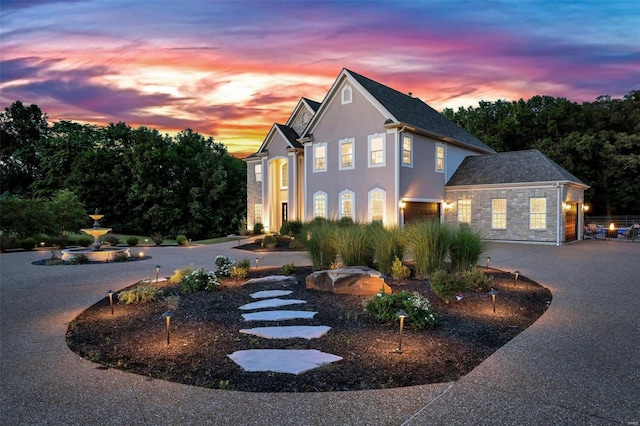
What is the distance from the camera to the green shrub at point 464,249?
343 inches

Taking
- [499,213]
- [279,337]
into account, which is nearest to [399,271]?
[279,337]

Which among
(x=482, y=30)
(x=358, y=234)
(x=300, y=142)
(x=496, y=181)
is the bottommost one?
(x=358, y=234)

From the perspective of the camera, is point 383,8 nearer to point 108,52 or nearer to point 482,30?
point 482,30

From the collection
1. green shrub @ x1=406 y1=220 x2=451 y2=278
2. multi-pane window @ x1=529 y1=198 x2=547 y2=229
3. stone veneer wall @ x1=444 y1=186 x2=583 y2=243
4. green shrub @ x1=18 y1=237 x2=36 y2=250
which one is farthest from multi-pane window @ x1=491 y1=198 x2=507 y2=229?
green shrub @ x1=18 y1=237 x2=36 y2=250

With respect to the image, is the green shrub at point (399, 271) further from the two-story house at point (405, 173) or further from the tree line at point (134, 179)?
the tree line at point (134, 179)

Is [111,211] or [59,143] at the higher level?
[59,143]

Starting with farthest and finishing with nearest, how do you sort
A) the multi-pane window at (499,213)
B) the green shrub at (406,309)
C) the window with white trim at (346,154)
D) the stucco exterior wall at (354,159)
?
the window with white trim at (346,154) < the multi-pane window at (499,213) < the stucco exterior wall at (354,159) < the green shrub at (406,309)

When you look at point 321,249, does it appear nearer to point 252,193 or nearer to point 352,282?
point 352,282

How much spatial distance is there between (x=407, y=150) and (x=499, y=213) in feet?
18.8

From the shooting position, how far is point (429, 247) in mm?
8477

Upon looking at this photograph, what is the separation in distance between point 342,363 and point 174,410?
5.57 ft

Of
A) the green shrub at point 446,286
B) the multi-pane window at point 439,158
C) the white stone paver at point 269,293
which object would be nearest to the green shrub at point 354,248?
the white stone paver at point 269,293

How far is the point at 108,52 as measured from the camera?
12445 millimetres

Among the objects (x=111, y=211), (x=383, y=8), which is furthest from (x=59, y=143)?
A: (x=383, y=8)
